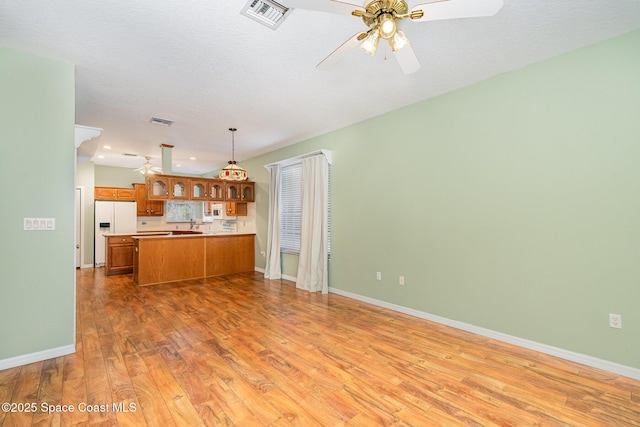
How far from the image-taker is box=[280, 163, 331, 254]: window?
5.69 m

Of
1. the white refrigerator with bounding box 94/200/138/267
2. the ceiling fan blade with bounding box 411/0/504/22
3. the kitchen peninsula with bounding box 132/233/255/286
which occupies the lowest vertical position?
the kitchen peninsula with bounding box 132/233/255/286

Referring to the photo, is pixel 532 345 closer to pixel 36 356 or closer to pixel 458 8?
pixel 458 8

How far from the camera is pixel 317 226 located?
4949 mm

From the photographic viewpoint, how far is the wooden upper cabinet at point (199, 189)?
6164mm

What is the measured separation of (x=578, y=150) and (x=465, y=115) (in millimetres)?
1101

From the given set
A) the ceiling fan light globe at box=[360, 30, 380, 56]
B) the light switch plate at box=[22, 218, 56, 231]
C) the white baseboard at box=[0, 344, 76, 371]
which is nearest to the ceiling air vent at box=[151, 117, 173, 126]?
the light switch plate at box=[22, 218, 56, 231]

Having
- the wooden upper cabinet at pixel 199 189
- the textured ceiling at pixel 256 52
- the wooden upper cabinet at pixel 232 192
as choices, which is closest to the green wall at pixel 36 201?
the textured ceiling at pixel 256 52

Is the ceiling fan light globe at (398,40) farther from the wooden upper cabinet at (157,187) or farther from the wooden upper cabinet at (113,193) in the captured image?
the wooden upper cabinet at (113,193)

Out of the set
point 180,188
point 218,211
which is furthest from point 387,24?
point 218,211

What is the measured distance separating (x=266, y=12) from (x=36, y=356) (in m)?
3.45

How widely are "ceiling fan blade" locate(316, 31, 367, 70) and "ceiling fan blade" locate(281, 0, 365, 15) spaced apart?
6.4 inches

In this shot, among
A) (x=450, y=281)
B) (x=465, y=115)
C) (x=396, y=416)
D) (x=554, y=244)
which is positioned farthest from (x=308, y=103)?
(x=396, y=416)

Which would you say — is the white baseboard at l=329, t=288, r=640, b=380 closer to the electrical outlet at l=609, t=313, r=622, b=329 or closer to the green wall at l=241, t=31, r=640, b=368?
the green wall at l=241, t=31, r=640, b=368

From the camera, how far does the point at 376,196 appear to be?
4.21 m
